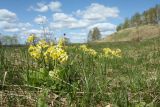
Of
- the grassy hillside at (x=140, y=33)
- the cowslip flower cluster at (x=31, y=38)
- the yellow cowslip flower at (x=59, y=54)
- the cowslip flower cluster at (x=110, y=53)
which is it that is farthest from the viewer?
the grassy hillside at (x=140, y=33)

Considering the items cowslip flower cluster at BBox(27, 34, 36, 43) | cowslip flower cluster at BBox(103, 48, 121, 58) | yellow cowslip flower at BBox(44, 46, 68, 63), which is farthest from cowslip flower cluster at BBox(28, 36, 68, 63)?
cowslip flower cluster at BBox(103, 48, 121, 58)

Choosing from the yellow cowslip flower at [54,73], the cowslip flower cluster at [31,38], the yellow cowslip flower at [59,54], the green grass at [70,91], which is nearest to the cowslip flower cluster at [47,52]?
the yellow cowslip flower at [59,54]

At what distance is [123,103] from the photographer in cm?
368

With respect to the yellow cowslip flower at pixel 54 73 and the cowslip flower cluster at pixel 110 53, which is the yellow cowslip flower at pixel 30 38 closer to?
the yellow cowslip flower at pixel 54 73

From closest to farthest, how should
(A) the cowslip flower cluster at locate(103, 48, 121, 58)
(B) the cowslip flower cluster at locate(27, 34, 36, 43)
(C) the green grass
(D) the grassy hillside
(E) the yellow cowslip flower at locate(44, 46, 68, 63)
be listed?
1. (C) the green grass
2. (E) the yellow cowslip flower at locate(44, 46, 68, 63)
3. (B) the cowslip flower cluster at locate(27, 34, 36, 43)
4. (A) the cowslip flower cluster at locate(103, 48, 121, 58)
5. (D) the grassy hillside

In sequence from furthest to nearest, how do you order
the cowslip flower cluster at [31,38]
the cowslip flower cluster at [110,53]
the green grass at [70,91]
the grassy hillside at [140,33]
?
the grassy hillside at [140,33], the cowslip flower cluster at [110,53], the cowslip flower cluster at [31,38], the green grass at [70,91]

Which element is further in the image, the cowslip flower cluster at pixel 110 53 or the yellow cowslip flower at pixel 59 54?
the cowslip flower cluster at pixel 110 53

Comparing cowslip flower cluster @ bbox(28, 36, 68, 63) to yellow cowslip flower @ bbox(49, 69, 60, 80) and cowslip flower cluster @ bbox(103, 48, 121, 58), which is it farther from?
cowslip flower cluster @ bbox(103, 48, 121, 58)

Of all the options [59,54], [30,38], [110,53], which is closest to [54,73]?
[59,54]

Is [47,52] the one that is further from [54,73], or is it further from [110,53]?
[110,53]

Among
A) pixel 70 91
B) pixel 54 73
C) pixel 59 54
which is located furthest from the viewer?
pixel 54 73

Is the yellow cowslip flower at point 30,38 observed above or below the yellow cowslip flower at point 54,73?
above

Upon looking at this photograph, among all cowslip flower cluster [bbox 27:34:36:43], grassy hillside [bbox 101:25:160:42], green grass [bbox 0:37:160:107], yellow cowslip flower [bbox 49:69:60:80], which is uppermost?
grassy hillside [bbox 101:25:160:42]

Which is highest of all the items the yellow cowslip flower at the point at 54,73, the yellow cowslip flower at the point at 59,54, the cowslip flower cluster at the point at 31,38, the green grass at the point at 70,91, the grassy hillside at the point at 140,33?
the grassy hillside at the point at 140,33
